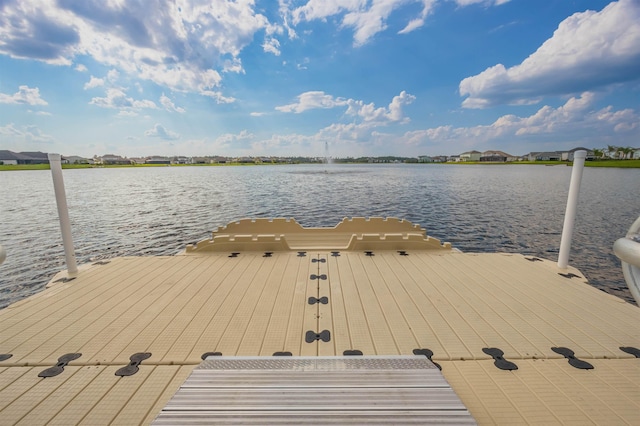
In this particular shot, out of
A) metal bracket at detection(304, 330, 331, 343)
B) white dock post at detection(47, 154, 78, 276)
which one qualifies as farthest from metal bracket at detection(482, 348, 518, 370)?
white dock post at detection(47, 154, 78, 276)

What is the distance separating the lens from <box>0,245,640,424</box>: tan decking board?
2.74 meters

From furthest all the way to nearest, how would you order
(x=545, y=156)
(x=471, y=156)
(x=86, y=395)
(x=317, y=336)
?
1. (x=471, y=156)
2. (x=545, y=156)
3. (x=317, y=336)
4. (x=86, y=395)

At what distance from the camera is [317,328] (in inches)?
153

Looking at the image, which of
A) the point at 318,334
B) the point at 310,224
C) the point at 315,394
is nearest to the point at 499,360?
the point at 318,334

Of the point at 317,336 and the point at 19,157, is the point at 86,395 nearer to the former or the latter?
the point at 317,336

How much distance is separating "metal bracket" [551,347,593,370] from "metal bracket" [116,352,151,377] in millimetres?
5026

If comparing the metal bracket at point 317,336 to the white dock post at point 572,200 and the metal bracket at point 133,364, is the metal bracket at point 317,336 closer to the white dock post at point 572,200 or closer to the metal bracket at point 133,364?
the metal bracket at point 133,364

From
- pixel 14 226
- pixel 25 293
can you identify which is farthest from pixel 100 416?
pixel 14 226

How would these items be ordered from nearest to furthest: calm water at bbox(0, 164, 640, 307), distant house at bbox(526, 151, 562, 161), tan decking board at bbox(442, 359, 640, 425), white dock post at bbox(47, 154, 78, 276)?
tan decking board at bbox(442, 359, 640, 425)
white dock post at bbox(47, 154, 78, 276)
calm water at bbox(0, 164, 640, 307)
distant house at bbox(526, 151, 562, 161)

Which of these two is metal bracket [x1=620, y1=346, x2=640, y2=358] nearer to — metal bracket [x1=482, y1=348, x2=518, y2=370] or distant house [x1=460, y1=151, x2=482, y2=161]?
metal bracket [x1=482, y1=348, x2=518, y2=370]

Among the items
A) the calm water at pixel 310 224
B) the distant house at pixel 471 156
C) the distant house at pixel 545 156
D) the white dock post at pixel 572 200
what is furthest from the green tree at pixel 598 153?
the white dock post at pixel 572 200

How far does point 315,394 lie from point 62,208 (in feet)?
21.2

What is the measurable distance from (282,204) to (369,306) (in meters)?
24.3

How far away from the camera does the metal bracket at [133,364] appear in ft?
10.00
